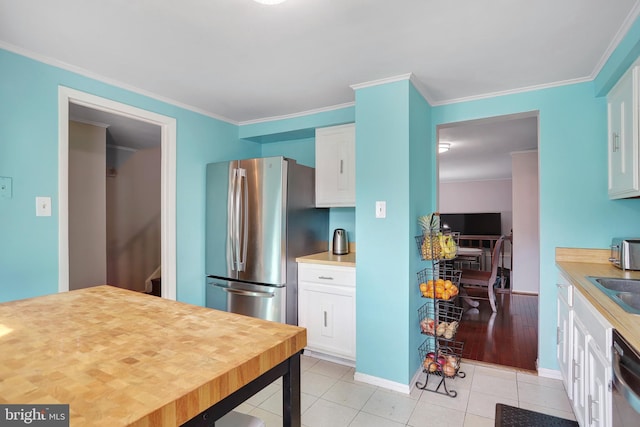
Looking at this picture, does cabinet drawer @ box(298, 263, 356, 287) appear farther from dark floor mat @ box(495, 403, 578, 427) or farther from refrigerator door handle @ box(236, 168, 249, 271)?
dark floor mat @ box(495, 403, 578, 427)

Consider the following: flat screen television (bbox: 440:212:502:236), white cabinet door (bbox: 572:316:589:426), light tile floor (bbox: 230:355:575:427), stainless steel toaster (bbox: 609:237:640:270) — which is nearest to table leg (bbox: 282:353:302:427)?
light tile floor (bbox: 230:355:575:427)

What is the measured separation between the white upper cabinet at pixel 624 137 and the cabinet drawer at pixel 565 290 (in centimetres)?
61

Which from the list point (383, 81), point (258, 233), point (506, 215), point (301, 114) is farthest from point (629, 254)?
point (506, 215)

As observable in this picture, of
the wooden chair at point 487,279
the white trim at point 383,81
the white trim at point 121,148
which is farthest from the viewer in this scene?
the white trim at point 121,148

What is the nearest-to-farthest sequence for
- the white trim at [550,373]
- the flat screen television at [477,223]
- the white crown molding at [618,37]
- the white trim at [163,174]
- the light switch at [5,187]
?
the white crown molding at [618,37] → the light switch at [5,187] → the white trim at [163,174] → the white trim at [550,373] → the flat screen television at [477,223]

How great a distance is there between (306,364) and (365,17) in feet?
8.26

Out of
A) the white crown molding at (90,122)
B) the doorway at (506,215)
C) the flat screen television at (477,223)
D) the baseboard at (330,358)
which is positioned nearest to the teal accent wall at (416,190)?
the doorway at (506,215)

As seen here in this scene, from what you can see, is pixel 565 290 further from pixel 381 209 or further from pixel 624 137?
pixel 381 209

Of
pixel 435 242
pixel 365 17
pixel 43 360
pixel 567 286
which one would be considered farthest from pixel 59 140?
pixel 567 286

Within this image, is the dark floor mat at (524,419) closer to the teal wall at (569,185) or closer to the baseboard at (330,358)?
the teal wall at (569,185)

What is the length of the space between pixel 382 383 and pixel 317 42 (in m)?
2.30

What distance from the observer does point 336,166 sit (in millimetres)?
2977

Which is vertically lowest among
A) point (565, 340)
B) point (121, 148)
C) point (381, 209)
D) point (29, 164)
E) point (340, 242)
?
point (565, 340)

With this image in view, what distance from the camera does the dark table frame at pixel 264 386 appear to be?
73cm
